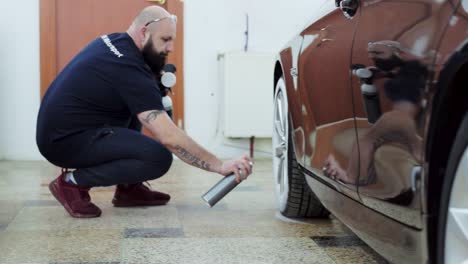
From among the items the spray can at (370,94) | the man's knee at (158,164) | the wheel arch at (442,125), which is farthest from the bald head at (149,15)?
the wheel arch at (442,125)

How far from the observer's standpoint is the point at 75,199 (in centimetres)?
286

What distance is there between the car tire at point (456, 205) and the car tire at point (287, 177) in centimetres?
132

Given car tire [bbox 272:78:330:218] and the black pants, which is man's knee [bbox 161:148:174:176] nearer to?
the black pants

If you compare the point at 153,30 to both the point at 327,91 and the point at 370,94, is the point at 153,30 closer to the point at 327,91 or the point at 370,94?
the point at 327,91

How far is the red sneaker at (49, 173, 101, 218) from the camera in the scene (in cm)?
281

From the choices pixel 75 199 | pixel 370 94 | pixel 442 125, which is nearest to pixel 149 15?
pixel 75 199

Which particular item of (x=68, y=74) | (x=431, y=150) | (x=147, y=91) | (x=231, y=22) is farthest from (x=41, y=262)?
(x=231, y=22)

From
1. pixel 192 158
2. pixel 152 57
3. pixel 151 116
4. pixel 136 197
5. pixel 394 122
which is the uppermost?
pixel 394 122

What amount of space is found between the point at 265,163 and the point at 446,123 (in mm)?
4167

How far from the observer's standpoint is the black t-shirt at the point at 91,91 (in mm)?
2762

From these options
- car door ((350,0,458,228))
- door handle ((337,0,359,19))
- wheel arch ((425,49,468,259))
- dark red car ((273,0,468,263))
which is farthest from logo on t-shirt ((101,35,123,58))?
wheel arch ((425,49,468,259))

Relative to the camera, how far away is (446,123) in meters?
1.15

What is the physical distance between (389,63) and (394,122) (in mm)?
131

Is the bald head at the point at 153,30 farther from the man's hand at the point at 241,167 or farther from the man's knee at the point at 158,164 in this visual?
the man's hand at the point at 241,167
